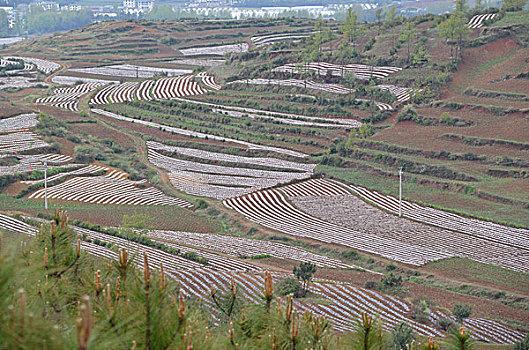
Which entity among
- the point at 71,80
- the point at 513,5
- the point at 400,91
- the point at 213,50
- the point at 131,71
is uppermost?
the point at 513,5

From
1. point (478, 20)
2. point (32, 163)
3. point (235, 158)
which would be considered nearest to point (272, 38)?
point (478, 20)

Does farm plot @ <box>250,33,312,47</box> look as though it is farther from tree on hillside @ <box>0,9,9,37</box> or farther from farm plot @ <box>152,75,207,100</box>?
tree on hillside @ <box>0,9,9,37</box>

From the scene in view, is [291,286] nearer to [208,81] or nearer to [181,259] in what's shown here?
[181,259]

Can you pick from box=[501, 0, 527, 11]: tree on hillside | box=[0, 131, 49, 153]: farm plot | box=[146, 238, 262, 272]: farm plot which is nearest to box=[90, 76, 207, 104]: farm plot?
box=[0, 131, 49, 153]: farm plot

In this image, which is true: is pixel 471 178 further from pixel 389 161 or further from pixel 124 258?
pixel 124 258

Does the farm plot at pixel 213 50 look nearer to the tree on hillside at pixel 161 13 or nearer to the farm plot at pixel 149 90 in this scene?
the farm plot at pixel 149 90

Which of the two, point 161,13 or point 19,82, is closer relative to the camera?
A: point 19,82
